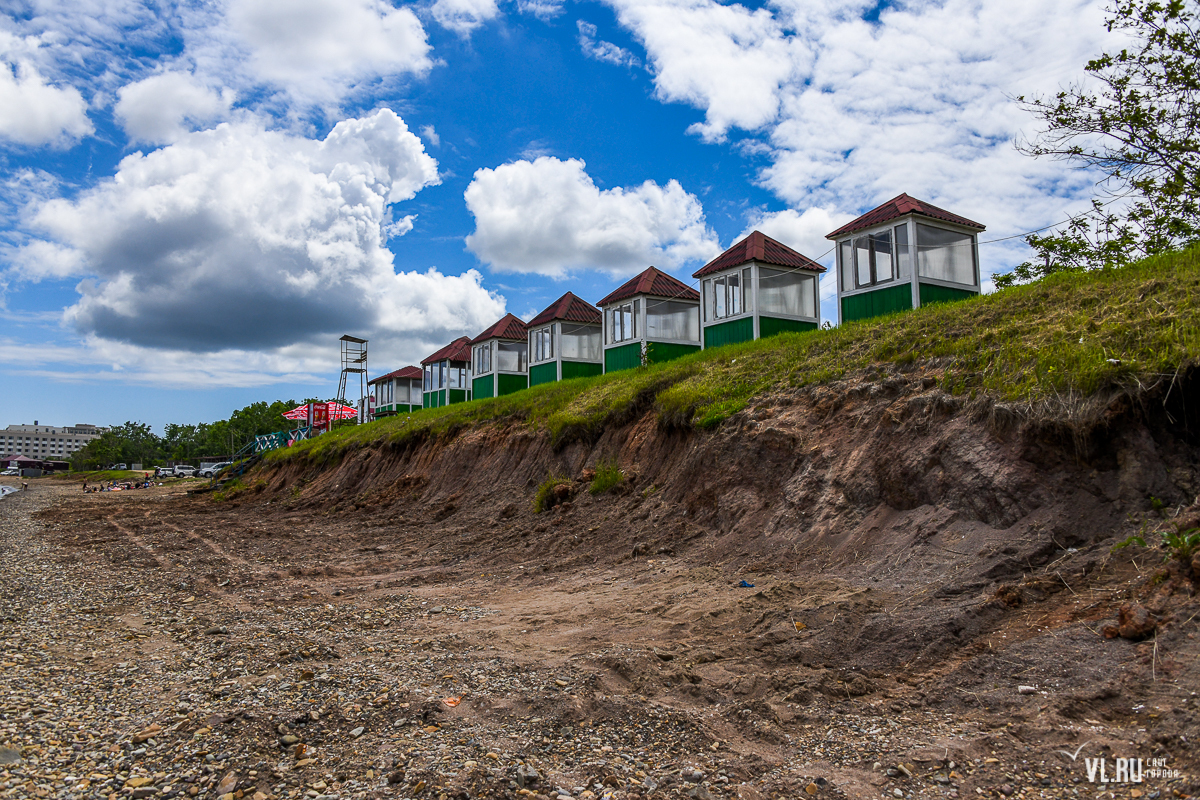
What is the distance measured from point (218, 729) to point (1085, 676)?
5353 millimetres

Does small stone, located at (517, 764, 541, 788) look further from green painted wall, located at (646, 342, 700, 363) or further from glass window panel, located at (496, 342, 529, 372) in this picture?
glass window panel, located at (496, 342, 529, 372)

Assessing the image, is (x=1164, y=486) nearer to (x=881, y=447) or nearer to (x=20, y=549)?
(x=881, y=447)

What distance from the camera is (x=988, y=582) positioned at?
5613 millimetres

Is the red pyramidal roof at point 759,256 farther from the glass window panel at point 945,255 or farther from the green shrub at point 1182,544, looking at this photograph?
the green shrub at point 1182,544

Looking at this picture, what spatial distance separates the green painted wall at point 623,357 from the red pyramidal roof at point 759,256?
297 centimetres

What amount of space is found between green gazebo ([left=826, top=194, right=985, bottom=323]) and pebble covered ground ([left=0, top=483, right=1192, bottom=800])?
37.4ft

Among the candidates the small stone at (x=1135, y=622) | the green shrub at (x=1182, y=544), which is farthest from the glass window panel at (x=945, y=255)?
the small stone at (x=1135, y=622)

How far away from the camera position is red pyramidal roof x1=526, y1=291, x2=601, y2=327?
23.6m

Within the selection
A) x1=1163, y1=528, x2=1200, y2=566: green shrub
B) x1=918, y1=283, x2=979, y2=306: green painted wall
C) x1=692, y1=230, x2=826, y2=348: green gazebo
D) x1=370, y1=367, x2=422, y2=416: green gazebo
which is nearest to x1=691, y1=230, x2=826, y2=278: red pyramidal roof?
x1=692, y1=230, x2=826, y2=348: green gazebo

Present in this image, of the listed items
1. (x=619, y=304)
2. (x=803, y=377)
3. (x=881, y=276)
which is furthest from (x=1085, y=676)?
(x=619, y=304)

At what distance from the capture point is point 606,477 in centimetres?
1198

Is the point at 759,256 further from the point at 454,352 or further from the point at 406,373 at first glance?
the point at 406,373

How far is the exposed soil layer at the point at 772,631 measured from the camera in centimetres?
375

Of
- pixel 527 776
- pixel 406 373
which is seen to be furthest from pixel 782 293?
pixel 406 373
